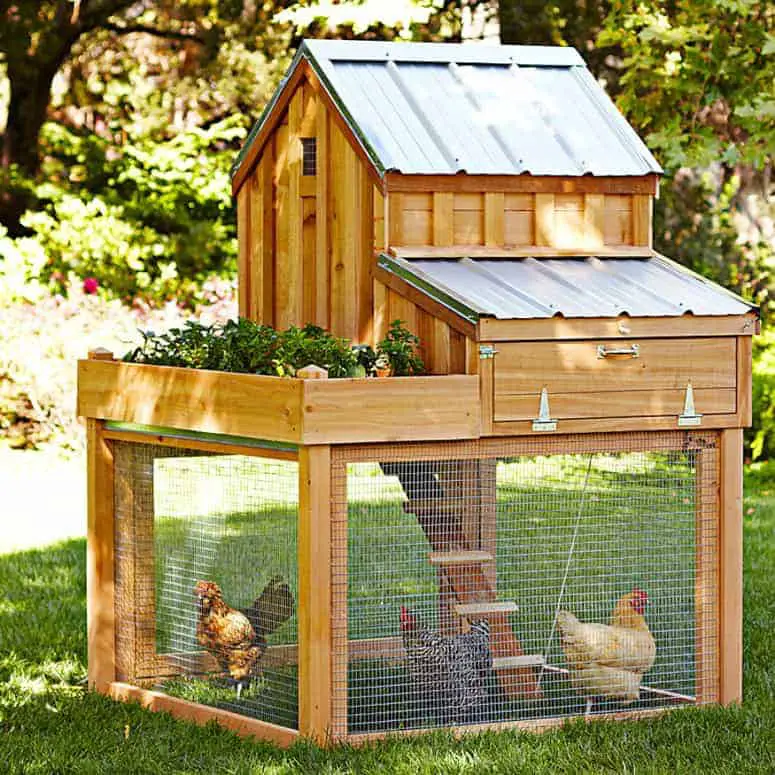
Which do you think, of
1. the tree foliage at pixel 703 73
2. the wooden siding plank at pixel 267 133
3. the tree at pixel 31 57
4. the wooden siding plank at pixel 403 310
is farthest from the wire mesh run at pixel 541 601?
the tree at pixel 31 57

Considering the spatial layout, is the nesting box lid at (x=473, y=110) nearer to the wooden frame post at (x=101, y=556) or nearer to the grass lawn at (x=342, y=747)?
the wooden frame post at (x=101, y=556)

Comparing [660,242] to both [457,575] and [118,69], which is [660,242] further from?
[457,575]

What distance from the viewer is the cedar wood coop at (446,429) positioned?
4.96 m

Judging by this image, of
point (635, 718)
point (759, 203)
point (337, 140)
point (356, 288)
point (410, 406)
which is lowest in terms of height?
point (635, 718)

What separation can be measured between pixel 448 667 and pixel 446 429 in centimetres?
89

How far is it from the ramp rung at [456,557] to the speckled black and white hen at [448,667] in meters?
0.23

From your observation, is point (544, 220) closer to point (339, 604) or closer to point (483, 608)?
point (483, 608)

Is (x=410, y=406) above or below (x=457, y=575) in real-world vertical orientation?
above

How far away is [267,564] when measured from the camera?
5.36 metres

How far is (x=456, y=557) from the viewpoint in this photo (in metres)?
5.18

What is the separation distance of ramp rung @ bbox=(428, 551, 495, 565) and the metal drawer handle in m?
0.82

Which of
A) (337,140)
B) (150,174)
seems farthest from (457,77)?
(150,174)

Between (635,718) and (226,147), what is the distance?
1467cm

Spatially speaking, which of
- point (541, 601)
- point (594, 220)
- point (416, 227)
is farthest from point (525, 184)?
point (541, 601)
